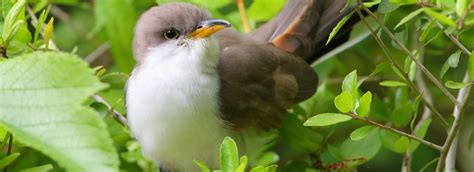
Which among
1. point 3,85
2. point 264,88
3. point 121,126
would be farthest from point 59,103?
point 264,88

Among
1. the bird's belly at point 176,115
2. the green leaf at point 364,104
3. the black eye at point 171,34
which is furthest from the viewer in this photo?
the black eye at point 171,34

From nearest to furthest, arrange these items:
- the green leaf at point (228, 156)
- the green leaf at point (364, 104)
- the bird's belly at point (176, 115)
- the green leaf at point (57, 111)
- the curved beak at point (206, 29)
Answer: the green leaf at point (57, 111) < the green leaf at point (228, 156) < the green leaf at point (364, 104) < the bird's belly at point (176, 115) < the curved beak at point (206, 29)

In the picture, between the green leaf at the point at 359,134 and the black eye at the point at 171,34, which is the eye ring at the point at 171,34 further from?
the green leaf at the point at 359,134

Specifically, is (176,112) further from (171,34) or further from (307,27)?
(307,27)

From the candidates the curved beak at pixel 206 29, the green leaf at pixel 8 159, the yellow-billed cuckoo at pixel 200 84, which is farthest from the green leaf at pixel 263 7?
the green leaf at pixel 8 159

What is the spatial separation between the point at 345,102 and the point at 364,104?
0.07m

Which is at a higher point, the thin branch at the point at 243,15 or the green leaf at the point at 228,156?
the green leaf at the point at 228,156

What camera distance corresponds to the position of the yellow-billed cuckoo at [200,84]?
2.92m

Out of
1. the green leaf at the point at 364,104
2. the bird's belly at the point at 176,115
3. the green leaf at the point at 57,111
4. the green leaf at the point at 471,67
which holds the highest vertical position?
the green leaf at the point at 57,111

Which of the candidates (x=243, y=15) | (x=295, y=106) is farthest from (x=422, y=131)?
(x=243, y=15)

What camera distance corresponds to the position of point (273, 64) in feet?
10.6

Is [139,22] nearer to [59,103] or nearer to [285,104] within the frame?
[285,104]

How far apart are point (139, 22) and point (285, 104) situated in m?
0.64

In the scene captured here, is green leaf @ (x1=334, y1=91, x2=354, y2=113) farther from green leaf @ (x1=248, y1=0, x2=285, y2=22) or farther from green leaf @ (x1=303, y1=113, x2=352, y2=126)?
green leaf @ (x1=248, y1=0, x2=285, y2=22)
